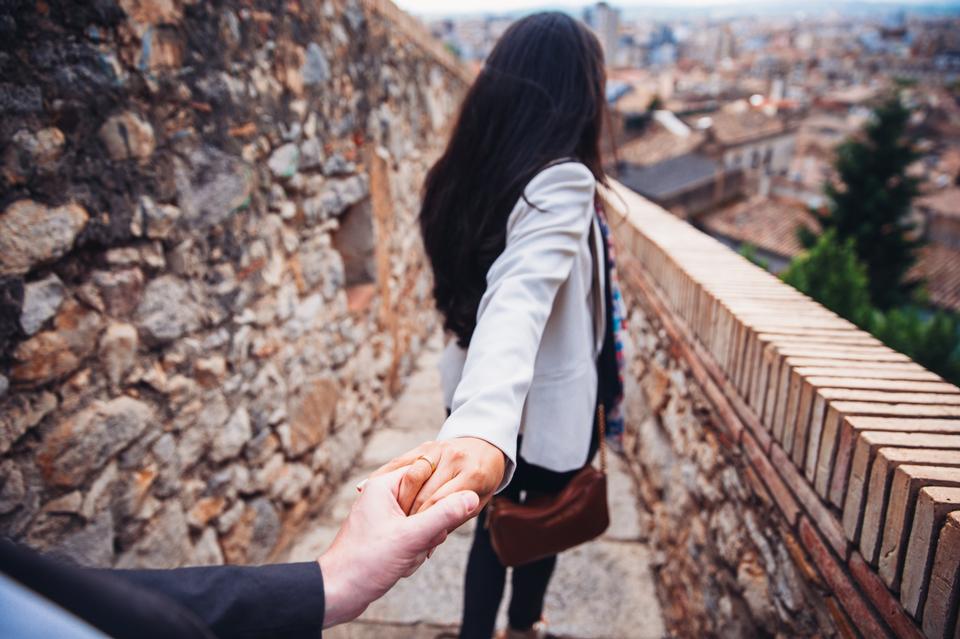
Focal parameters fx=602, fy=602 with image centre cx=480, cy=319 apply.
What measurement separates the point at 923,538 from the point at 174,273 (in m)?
1.91

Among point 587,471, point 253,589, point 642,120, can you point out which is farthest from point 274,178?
point 642,120

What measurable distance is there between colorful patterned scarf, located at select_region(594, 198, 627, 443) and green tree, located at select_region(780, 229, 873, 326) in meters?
4.54

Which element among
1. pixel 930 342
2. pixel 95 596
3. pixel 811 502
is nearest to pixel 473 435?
pixel 95 596

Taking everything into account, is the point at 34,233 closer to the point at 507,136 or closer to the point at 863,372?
the point at 507,136

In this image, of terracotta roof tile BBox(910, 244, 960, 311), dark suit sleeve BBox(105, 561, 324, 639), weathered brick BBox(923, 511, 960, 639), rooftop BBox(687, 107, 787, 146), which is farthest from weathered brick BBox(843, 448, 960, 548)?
rooftop BBox(687, 107, 787, 146)

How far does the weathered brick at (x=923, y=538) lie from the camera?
92cm

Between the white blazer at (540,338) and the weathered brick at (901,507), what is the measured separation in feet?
2.01

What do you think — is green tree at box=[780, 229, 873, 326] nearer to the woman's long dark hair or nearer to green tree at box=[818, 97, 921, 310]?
the woman's long dark hair

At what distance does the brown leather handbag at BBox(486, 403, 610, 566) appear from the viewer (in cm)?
148

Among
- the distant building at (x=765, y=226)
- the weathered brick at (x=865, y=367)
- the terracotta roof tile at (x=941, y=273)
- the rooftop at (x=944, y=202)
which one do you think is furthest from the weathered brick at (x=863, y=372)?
the rooftop at (x=944, y=202)

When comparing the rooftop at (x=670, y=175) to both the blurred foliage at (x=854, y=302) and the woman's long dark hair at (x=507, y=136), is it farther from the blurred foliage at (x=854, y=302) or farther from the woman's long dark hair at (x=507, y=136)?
the woman's long dark hair at (x=507, y=136)

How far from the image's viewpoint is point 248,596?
0.74 metres

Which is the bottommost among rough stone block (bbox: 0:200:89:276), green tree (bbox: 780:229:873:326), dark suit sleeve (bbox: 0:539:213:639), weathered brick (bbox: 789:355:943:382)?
green tree (bbox: 780:229:873:326)

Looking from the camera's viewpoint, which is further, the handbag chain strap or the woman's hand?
the handbag chain strap
